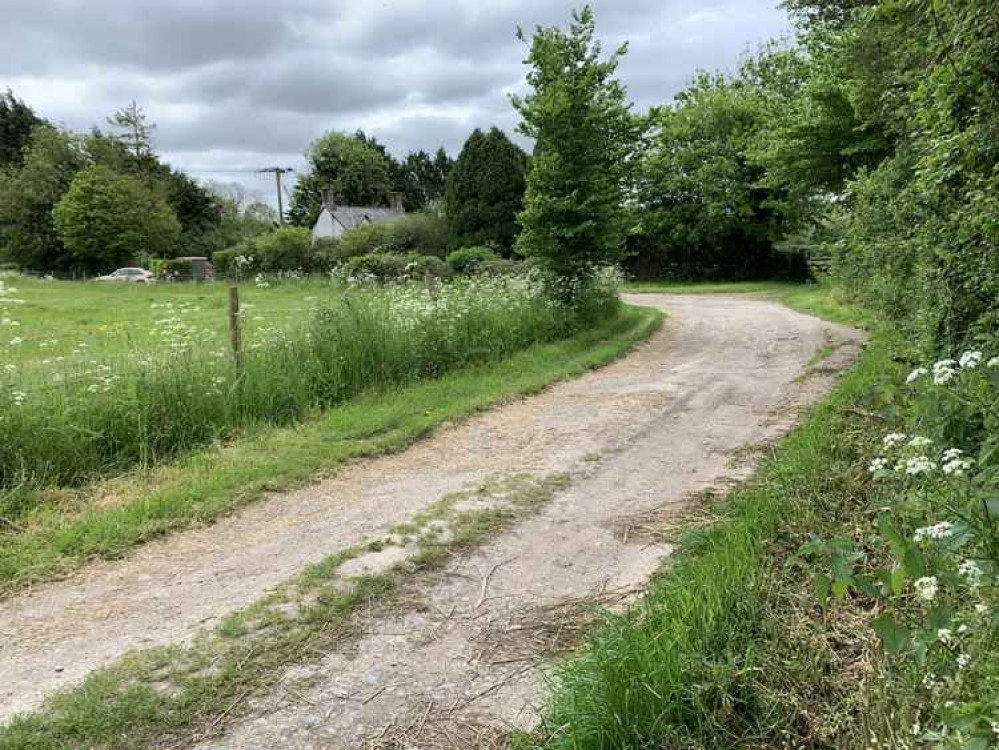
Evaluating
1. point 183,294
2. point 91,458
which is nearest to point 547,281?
point 91,458

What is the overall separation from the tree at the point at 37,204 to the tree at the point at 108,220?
2233mm

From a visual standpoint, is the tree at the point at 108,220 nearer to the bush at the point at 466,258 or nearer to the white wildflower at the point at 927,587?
the bush at the point at 466,258

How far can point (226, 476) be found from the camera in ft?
17.8

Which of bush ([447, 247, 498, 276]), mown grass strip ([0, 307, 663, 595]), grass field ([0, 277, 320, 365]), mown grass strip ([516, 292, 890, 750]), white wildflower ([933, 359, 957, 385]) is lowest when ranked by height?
mown grass strip ([0, 307, 663, 595])

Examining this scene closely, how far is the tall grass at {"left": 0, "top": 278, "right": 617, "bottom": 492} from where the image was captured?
5.48 m

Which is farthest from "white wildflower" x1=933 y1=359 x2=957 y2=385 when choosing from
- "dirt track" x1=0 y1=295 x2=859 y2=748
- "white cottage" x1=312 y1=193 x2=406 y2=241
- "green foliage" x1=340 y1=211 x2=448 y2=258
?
"white cottage" x1=312 y1=193 x2=406 y2=241

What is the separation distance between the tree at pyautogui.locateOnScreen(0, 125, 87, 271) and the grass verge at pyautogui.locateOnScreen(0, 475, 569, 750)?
45.7 meters

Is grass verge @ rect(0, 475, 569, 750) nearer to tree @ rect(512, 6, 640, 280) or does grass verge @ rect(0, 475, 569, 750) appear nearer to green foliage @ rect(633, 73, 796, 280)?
tree @ rect(512, 6, 640, 280)

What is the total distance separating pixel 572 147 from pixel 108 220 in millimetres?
34664

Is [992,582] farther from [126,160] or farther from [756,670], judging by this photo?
[126,160]

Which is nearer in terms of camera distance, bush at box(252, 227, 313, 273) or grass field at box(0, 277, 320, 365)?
grass field at box(0, 277, 320, 365)

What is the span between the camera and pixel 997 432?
2.72 m

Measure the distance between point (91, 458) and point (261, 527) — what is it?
77.2 inches

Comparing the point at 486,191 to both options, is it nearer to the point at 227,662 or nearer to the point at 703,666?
the point at 227,662
